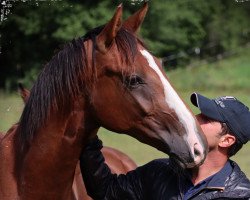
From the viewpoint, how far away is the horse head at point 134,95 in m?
2.59

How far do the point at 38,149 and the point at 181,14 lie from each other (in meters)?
12.4

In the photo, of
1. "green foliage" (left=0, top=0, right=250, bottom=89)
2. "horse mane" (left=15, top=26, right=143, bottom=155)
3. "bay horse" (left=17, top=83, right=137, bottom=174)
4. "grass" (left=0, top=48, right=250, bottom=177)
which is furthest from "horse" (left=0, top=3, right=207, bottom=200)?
"grass" (left=0, top=48, right=250, bottom=177)

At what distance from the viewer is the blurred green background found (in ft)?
50.1

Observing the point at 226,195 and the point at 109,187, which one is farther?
the point at 109,187

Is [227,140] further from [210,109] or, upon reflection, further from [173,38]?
[173,38]

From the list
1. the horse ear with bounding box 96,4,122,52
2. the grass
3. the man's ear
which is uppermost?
the horse ear with bounding box 96,4,122,52

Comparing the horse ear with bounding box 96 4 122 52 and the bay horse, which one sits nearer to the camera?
the horse ear with bounding box 96 4 122 52

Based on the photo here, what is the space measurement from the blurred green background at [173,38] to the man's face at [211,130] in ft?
29.6

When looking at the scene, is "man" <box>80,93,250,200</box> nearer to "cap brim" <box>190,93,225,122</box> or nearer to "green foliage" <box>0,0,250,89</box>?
"cap brim" <box>190,93,225,122</box>

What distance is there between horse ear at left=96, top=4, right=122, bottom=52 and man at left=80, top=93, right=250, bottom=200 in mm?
490

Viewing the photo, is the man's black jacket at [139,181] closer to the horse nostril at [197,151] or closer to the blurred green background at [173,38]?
the horse nostril at [197,151]

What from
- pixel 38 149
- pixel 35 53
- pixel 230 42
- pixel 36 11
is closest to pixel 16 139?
pixel 38 149

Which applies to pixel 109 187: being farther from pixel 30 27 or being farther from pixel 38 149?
pixel 30 27

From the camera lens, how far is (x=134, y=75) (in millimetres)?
2619
